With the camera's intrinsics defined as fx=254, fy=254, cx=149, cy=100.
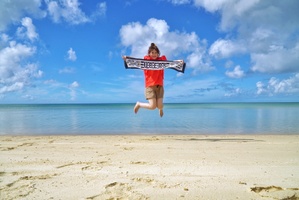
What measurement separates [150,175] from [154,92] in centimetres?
386

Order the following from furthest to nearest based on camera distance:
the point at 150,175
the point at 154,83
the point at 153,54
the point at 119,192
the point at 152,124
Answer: the point at 152,124
the point at 153,54
the point at 154,83
the point at 150,175
the point at 119,192

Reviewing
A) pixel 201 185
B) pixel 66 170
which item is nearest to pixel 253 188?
pixel 201 185

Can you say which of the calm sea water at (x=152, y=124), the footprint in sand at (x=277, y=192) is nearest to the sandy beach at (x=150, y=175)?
Answer: the footprint in sand at (x=277, y=192)

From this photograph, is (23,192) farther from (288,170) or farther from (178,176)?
(288,170)

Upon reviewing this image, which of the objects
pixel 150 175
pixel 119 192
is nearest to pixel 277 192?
pixel 150 175

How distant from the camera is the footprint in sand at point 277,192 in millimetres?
3329

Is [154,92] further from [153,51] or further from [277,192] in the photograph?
[277,192]

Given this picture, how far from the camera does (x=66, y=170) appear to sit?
4.58 meters

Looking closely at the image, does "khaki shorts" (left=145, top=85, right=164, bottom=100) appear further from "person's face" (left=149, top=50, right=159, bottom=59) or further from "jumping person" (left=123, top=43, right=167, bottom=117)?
"person's face" (left=149, top=50, right=159, bottom=59)

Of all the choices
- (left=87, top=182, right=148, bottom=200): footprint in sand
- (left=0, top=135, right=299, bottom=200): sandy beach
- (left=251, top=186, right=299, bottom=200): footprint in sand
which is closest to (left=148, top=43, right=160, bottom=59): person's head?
(left=0, top=135, right=299, bottom=200): sandy beach

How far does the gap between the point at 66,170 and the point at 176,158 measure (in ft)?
7.50

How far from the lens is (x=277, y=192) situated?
137 inches

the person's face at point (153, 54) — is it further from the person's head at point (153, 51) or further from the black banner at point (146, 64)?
the black banner at point (146, 64)

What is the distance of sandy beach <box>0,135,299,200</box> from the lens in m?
3.43
